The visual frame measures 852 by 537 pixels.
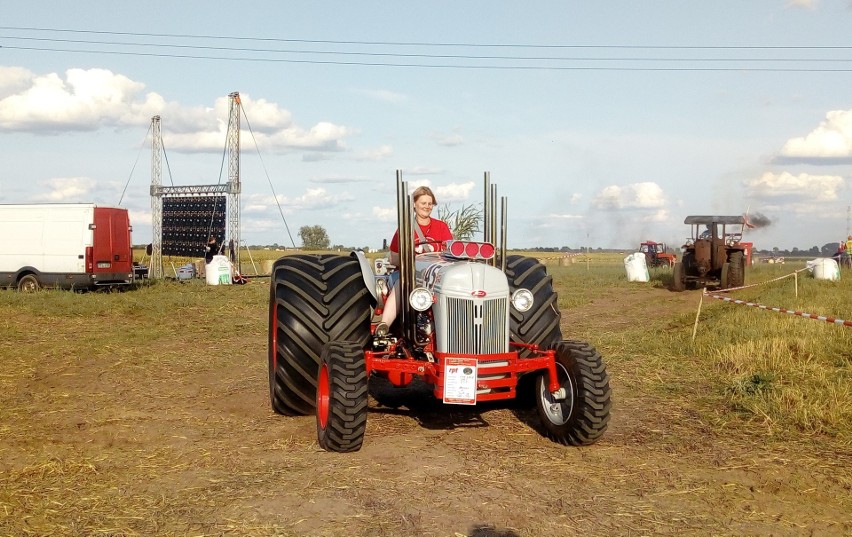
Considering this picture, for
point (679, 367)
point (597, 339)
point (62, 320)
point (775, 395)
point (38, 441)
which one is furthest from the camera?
point (62, 320)

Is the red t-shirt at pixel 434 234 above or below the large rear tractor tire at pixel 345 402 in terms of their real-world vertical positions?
above

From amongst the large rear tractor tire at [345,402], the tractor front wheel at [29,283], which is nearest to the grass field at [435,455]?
the large rear tractor tire at [345,402]

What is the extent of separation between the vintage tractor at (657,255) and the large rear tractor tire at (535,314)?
33839 millimetres

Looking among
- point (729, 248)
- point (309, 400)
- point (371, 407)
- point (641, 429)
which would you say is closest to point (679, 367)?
point (641, 429)

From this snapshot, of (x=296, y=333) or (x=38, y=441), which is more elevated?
(x=296, y=333)

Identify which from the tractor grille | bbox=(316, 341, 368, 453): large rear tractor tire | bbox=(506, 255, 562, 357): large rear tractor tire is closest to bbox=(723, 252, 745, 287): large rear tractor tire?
bbox=(506, 255, 562, 357): large rear tractor tire

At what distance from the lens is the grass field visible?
4.22 m

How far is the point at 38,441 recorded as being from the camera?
584 centimetres

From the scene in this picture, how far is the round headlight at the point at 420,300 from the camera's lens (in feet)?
18.9

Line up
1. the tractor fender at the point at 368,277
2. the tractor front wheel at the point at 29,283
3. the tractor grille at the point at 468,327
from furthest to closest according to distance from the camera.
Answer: the tractor front wheel at the point at 29,283 → the tractor fender at the point at 368,277 → the tractor grille at the point at 468,327

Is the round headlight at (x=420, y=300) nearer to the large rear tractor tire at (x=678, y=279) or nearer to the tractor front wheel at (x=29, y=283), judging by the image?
the tractor front wheel at (x=29, y=283)

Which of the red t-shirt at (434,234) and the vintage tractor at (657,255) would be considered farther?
the vintage tractor at (657,255)

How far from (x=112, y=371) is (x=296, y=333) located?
377 cm

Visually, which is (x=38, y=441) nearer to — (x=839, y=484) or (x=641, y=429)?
(x=641, y=429)
